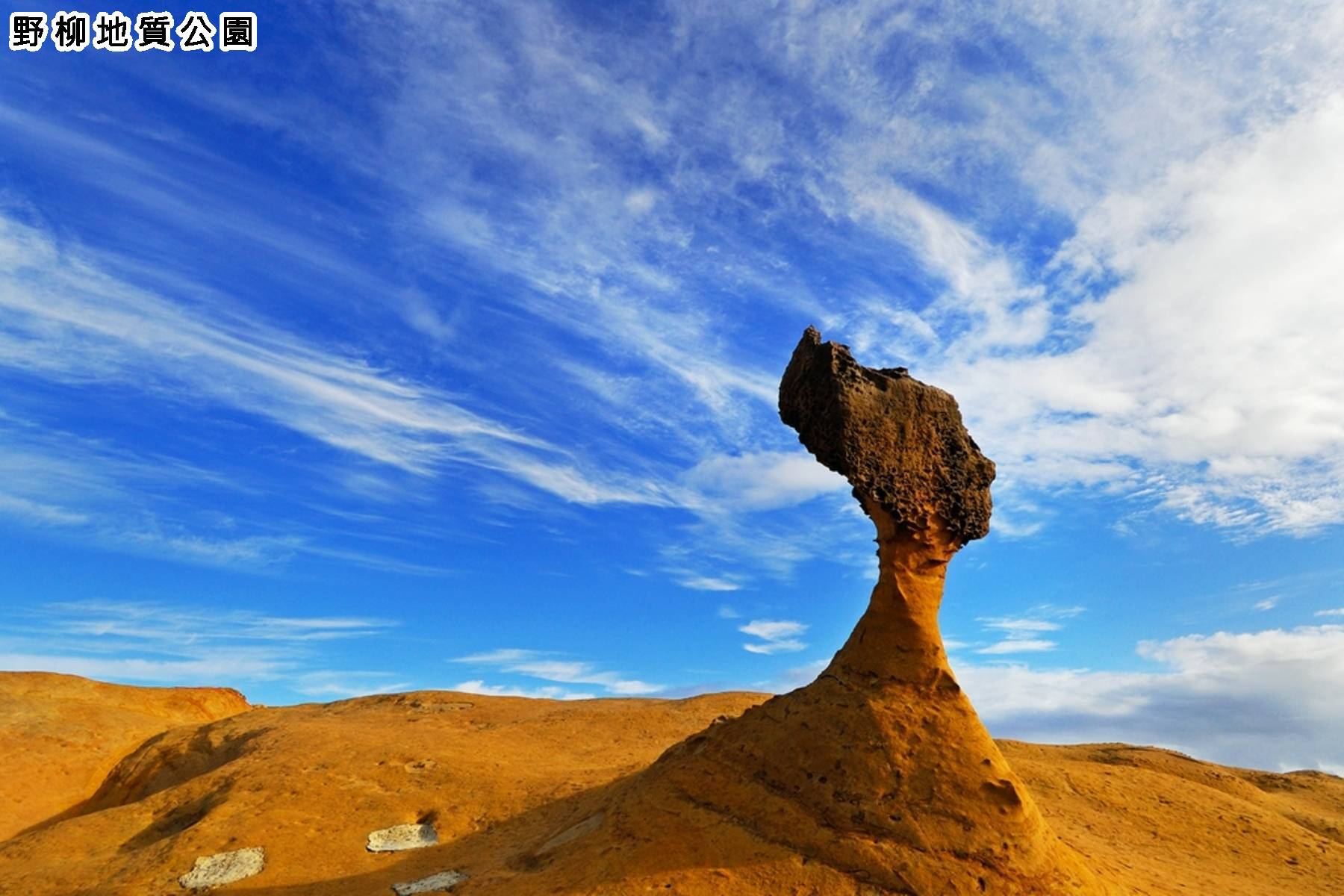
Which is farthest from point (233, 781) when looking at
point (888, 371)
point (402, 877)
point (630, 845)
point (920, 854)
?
point (888, 371)

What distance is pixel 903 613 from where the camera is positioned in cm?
988

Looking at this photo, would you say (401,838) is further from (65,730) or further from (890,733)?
(65,730)

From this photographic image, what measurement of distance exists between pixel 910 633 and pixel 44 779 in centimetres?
2125

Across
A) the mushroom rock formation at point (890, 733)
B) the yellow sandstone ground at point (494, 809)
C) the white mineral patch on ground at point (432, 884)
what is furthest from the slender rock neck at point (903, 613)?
the white mineral patch on ground at point (432, 884)

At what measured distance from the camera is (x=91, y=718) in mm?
23719

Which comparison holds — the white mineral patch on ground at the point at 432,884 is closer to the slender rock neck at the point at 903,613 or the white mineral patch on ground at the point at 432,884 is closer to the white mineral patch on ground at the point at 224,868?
the white mineral patch on ground at the point at 224,868

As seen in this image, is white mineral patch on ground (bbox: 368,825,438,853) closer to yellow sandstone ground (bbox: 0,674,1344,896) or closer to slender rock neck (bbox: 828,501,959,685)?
yellow sandstone ground (bbox: 0,674,1344,896)

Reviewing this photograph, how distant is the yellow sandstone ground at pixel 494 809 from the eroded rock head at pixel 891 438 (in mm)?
3815

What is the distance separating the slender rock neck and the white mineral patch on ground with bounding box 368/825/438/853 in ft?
20.4

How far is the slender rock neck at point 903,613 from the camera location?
9.84 metres

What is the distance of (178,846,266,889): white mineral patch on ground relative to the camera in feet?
34.3

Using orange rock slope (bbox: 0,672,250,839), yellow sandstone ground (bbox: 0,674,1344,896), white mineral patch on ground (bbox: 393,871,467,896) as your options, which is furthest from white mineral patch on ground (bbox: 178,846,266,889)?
orange rock slope (bbox: 0,672,250,839)

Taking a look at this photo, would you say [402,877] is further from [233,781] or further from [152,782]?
[152,782]

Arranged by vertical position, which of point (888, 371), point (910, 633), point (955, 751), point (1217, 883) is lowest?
point (1217, 883)
